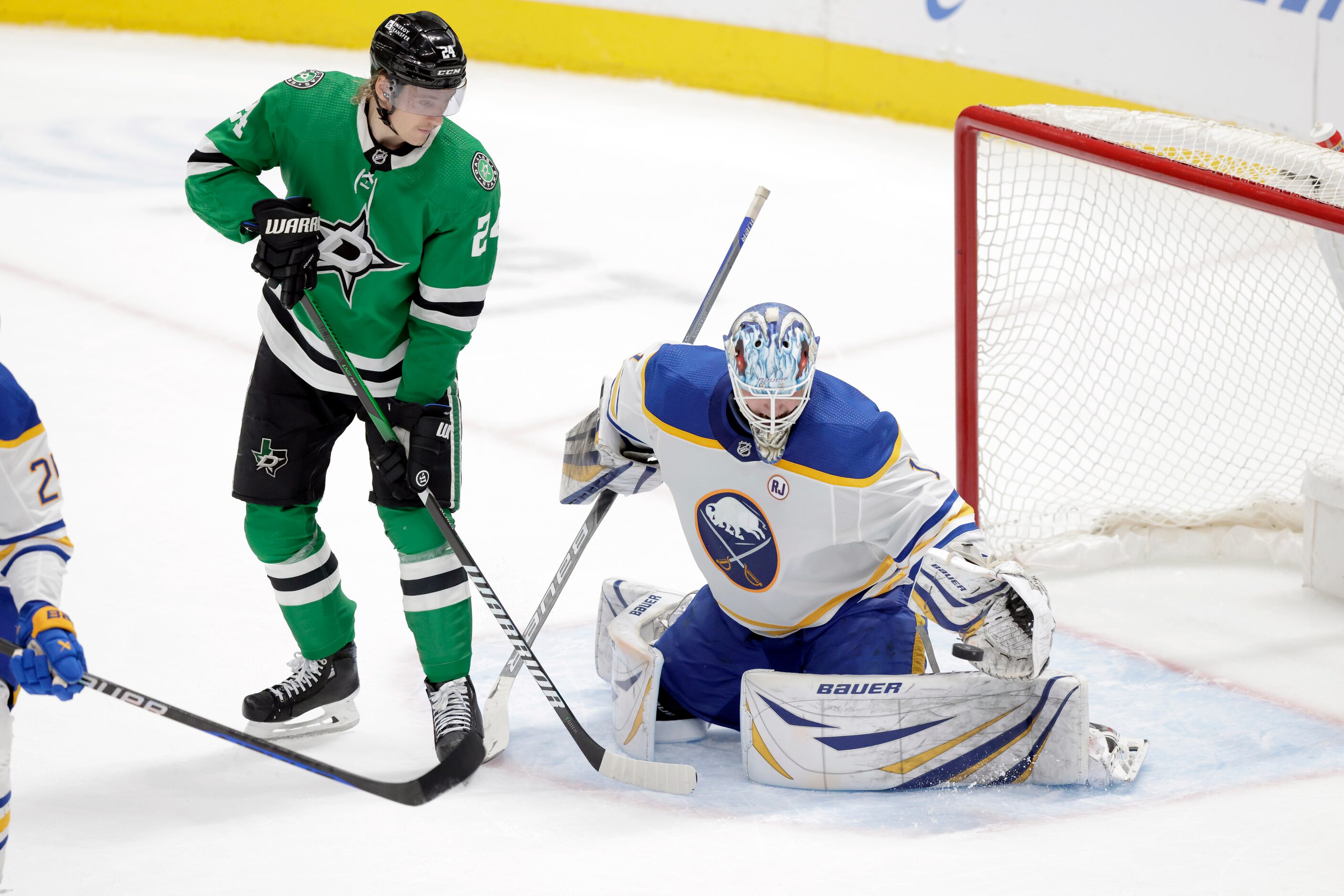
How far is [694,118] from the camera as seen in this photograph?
810cm

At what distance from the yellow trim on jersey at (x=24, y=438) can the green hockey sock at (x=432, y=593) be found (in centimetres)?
83

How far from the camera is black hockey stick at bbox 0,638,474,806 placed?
2.21m

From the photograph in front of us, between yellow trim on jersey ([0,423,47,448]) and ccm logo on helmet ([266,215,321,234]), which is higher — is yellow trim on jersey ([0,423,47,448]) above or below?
below

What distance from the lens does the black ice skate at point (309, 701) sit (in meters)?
2.90

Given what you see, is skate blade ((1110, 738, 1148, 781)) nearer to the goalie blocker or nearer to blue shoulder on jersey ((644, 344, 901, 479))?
the goalie blocker

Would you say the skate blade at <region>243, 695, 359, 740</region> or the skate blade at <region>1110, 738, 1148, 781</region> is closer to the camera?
the skate blade at <region>1110, 738, 1148, 781</region>

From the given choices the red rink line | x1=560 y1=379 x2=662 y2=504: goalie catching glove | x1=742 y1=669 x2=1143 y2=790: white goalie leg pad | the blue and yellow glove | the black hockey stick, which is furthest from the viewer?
the red rink line

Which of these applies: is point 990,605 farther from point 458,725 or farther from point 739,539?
point 458,725

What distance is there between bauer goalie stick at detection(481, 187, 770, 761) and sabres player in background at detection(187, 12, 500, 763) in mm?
52

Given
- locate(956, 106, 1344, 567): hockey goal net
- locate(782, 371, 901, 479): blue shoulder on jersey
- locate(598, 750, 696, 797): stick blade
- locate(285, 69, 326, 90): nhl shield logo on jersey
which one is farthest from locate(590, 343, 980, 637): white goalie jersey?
locate(956, 106, 1344, 567): hockey goal net

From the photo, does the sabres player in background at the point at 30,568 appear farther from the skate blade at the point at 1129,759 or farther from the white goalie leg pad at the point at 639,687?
the skate blade at the point at 1129,759

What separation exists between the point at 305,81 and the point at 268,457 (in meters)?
0.65

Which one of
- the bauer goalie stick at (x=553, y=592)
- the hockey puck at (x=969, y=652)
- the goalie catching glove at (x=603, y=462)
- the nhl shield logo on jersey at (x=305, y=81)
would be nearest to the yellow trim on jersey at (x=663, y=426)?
the goalie catching glove at (x=603, y=462)

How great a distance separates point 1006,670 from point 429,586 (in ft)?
3.32
